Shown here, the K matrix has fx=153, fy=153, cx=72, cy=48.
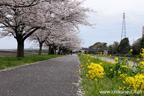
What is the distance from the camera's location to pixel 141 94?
360cm

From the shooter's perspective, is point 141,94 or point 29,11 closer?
point 141,94

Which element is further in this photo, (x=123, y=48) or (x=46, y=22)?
(x=123, y=48)

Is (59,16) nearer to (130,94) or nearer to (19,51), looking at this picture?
(19,51)

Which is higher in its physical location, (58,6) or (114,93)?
(58,6)

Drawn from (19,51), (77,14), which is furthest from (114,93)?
(19,51)

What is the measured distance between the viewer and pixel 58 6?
45.3 ft

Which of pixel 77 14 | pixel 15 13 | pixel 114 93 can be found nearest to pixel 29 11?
pixel 15 13

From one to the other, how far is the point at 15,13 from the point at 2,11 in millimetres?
1138

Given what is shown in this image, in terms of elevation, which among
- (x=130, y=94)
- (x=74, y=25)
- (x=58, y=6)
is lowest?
(x=130, y=94)

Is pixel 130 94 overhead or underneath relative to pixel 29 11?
underneath

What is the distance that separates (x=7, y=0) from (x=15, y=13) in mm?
3948

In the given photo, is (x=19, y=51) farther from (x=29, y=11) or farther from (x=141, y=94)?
(x=141, y=94)

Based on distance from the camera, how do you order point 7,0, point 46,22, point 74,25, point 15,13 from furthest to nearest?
1. point 74,25
2. point 46,22
3. point 15,13
4. point 7,0

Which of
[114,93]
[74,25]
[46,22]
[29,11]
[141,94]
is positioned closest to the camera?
[141,94]
